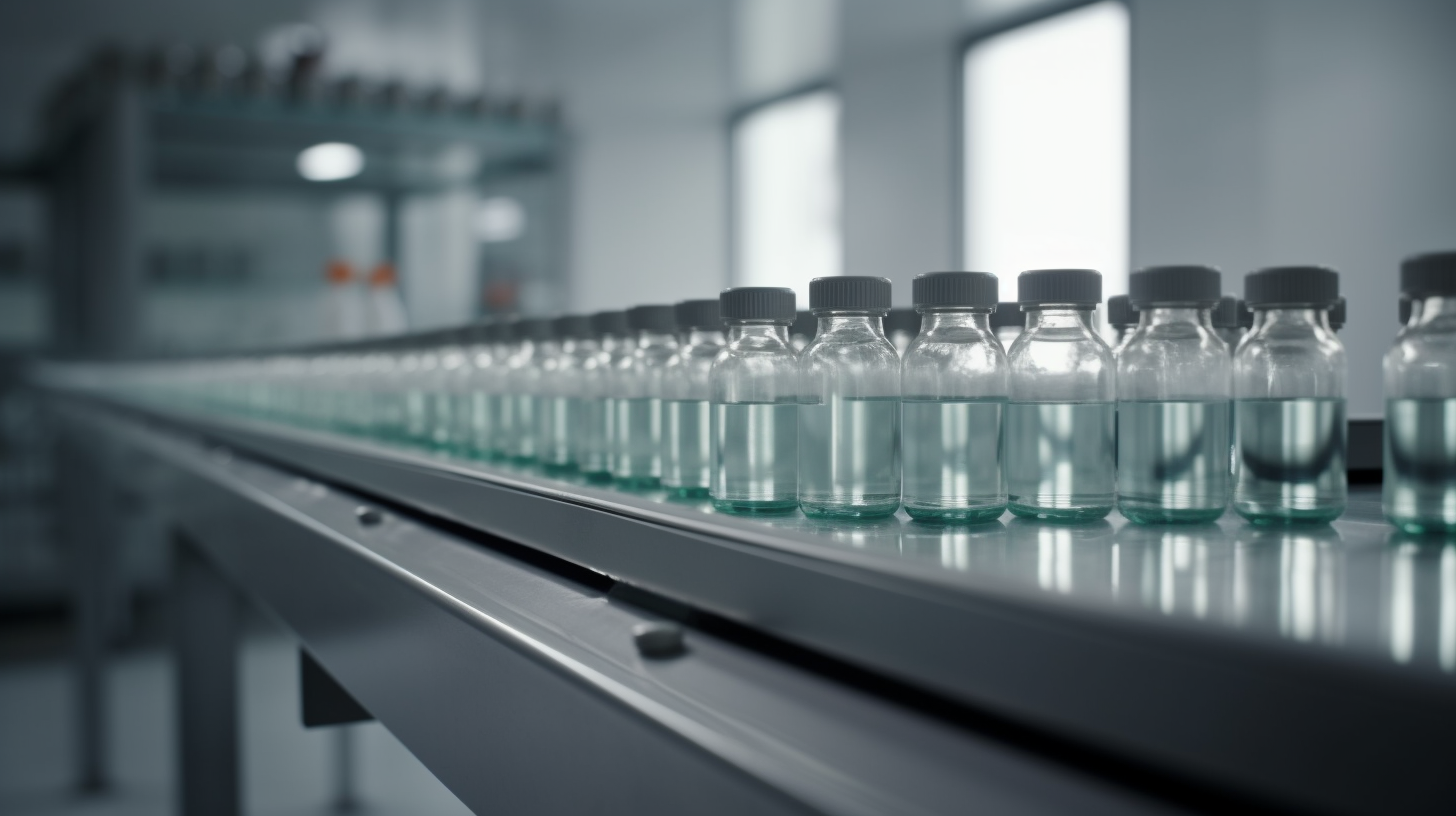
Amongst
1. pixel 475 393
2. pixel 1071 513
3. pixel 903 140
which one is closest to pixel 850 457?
pixel 1071 513

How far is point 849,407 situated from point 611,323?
323 mm

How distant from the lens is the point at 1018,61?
189 inches

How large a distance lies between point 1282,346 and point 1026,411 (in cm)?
15

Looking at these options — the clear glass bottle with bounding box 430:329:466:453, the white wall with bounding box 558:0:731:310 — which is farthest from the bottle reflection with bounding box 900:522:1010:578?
the white wall with bounding box 558:0:731:310

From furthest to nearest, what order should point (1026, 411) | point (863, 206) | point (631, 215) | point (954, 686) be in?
point (631, 215) < point (863, 206) < point (1026, 411) < point (954, 686)

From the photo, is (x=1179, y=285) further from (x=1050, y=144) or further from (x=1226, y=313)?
(x=1050, y=144)

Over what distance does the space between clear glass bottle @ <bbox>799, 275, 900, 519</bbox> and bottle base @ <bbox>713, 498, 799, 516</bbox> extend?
0.07ft

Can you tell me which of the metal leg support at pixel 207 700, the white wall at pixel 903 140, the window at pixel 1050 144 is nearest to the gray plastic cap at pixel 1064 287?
the metal leg support at pixel 207 700

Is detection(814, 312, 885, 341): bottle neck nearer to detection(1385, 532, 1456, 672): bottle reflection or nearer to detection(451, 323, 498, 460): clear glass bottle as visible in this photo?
detection(1385, 532, 1456, 672): bottle reflection

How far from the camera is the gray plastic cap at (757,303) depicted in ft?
2.47

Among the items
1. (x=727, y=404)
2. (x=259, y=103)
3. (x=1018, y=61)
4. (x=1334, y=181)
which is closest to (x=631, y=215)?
(x=1018, y=61)

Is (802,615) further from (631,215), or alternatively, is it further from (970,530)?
(631,215)

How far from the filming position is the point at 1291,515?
619 millimetres

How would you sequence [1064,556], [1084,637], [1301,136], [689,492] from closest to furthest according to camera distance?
[1084,637] < [1064,556] < [689,492] < [1301,136]
